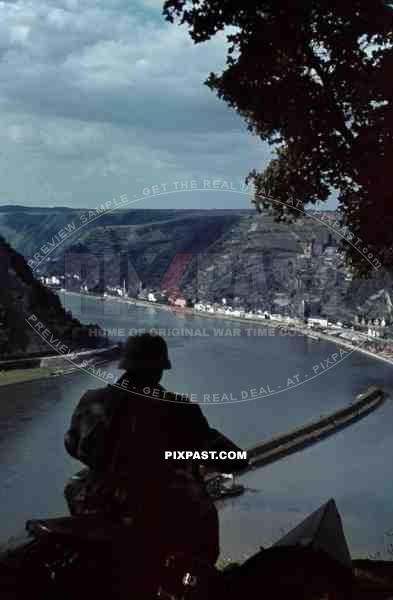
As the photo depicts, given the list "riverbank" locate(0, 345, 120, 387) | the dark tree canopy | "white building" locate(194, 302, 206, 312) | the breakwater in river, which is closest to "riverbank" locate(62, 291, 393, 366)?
"white building" locate(194, 302, 206, 312)

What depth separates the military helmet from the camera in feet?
→ 14.8

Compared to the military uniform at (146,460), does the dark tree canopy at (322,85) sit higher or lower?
higher

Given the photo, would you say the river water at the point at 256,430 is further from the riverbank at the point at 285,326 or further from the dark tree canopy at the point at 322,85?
the dark tree canopy at the point at 322,85

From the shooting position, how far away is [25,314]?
11794 cm

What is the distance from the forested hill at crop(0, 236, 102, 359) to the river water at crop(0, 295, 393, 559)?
25.4ft

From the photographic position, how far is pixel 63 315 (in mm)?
115312

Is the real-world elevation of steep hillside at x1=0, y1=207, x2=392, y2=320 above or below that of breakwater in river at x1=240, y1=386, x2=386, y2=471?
above

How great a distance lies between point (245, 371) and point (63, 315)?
4310cm

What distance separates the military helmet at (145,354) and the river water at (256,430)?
3070 centimetres

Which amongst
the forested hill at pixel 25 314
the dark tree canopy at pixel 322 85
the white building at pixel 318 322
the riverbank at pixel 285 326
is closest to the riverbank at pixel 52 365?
the forested hill at pixel 25 314

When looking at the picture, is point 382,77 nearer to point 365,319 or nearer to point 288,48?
point 288,48

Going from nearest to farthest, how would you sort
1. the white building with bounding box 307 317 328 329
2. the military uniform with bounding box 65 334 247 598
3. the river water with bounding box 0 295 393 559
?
the military uniform with bounding box 65 334 247 598, the river water with bounding box 0 295 393 559, the white building with bounding box 307 317 328 329

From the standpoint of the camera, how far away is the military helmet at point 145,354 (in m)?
4.50

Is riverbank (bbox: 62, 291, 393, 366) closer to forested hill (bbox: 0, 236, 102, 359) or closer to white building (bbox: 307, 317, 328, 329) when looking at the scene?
white building (bbox: 307, 317, 328, 329)
